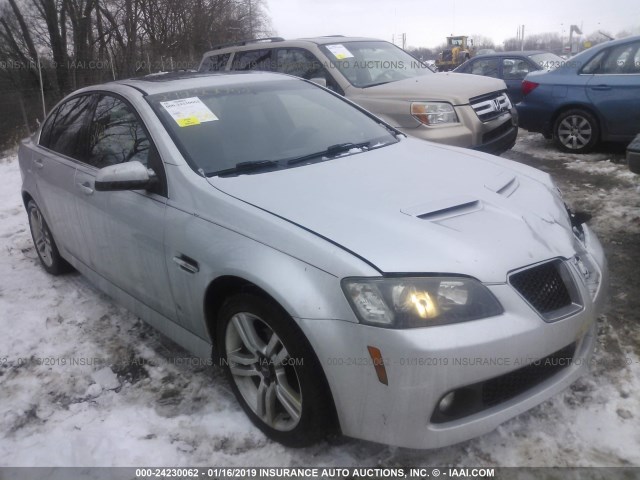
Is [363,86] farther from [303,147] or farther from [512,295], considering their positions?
[512,295]

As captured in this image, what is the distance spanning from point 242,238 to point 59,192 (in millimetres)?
2113

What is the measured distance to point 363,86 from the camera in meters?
6.29

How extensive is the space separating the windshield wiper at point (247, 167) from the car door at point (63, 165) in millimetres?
1380

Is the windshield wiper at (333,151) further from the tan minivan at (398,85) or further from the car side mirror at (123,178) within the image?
the tan minivan at (398,85)

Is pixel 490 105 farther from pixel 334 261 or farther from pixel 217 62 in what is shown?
pixel 334 261

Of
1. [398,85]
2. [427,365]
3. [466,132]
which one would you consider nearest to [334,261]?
[427,365]

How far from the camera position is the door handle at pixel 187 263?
258 cm

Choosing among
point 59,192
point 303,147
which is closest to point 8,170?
point 59,192

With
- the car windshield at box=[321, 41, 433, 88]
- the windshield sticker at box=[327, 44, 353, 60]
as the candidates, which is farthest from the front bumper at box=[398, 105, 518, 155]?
the windshield sticker at box=[327, 44, 353, 60]

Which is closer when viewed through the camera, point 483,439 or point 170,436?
point 483,439

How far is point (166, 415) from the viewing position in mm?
2762

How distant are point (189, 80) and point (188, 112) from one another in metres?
0.56

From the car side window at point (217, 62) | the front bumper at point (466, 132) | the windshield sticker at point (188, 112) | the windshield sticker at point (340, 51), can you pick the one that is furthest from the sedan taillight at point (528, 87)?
the windshield sticker at point (188, 112)

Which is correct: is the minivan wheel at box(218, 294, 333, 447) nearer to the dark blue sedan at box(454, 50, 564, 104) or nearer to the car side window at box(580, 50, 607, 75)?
the car side window at box(580, 50, 607, 75)
